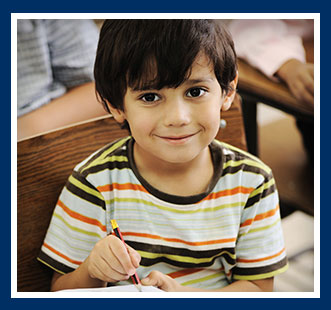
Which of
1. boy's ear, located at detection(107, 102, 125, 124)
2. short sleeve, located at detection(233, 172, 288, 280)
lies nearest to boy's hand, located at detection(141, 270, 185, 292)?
short sleeve, located at detection(233, 172, 288, 280)

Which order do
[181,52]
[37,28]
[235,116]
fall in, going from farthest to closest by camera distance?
1. [235,116]
2. [37,28]
3. [181,52]

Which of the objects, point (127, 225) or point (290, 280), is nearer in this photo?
point (127, 225)

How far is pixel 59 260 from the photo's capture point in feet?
2.36

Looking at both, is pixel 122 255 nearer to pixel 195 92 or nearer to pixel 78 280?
pixel 78 280

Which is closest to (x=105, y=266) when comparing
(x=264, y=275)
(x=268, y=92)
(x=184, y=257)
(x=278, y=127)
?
(x=184, y=257)

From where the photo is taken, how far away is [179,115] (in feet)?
2.04

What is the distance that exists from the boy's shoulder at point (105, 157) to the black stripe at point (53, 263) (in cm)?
12

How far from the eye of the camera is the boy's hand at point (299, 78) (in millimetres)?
836

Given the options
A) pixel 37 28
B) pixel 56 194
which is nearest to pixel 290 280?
pixel 56 194

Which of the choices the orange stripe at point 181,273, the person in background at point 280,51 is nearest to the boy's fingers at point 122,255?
the orange stripe at point 181,273

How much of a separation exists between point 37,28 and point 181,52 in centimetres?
22

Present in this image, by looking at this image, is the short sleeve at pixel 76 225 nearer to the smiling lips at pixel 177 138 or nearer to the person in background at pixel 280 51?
the smiling lips at pixel 177 138

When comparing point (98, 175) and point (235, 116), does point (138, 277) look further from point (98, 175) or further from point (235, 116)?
point (235, 116)

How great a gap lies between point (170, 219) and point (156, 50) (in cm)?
23
